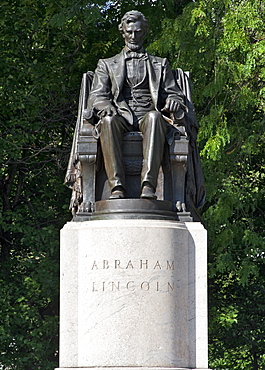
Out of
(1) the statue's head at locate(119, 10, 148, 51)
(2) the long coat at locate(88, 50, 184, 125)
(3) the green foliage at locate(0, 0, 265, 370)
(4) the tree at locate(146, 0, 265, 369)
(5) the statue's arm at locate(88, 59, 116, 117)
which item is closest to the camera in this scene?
(5) the statue's arm at locate(88, 59, 116, 117)

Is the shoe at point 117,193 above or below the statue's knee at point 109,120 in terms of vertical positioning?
below

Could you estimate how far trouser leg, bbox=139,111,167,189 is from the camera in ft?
32.1

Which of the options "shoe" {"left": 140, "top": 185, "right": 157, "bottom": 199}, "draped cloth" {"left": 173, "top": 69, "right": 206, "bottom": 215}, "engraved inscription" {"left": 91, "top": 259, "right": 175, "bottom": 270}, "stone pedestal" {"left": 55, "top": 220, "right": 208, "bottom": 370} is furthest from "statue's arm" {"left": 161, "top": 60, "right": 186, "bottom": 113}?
"engraved inscription" {"left": 91, "top": 259, "right": 175, "bottom": 270}

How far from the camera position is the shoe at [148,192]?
973 cm

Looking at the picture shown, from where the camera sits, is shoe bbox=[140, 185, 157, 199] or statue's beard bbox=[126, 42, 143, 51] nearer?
shoe bbox=[140, 185, 157, 199]

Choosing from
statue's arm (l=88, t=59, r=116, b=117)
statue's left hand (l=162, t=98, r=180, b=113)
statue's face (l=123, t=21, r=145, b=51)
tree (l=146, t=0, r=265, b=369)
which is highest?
tree (l=146, t=0, r=265, b=369)

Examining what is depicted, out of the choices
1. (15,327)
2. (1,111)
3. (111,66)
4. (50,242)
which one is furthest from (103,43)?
(111,66)

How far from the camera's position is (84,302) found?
9523 millimetres

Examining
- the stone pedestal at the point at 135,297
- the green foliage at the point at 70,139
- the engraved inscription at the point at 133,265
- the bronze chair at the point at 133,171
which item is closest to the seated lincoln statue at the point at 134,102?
the bronze chair at the point at 133,171

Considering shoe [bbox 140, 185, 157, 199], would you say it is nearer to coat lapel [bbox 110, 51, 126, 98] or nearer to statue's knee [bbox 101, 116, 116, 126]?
statue's knee [bbox 101, 116, 116, 126]

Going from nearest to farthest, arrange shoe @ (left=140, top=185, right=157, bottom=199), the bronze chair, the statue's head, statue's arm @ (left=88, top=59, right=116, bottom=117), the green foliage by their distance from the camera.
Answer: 1. shoe @ (left=140, top=185, right=157, bottom=199)
2. the bronze chair
3. statue's arm @ (left=88, top=59, right=116, bottom=117)
4. the statue's head
5. the green foliage

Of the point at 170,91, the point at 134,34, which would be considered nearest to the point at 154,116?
the point at 170,91

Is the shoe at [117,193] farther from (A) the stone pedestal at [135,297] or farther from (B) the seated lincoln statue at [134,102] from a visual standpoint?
(A) the stone pedestal at [135,297]

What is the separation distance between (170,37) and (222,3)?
94 centimetres
